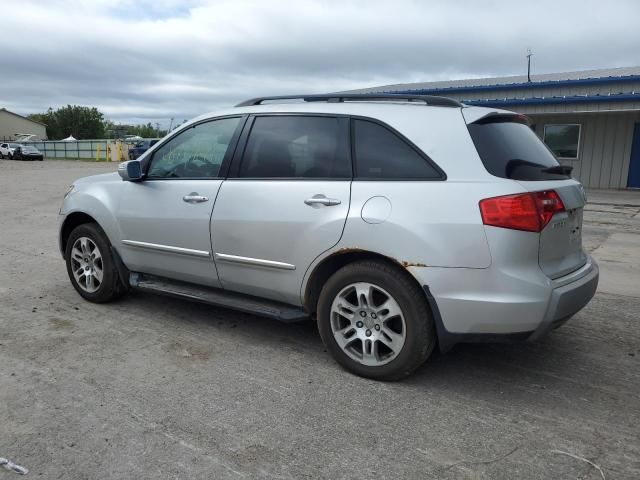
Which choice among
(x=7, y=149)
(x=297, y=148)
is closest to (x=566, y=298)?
(x=297, y=148)

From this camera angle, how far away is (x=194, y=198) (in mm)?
4133

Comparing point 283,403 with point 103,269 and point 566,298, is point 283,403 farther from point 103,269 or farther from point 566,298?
point 103,269

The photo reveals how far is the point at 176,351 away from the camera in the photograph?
3.96 meters

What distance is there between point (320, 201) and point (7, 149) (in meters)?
50.5

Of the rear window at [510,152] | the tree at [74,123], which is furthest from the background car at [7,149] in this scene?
the tree at [74,123]

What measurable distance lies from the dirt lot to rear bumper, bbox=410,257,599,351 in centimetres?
44

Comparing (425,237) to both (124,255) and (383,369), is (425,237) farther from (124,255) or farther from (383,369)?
(124,255)

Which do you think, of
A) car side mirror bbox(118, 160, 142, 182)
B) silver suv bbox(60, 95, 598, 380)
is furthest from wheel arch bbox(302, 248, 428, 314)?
car side mirror bbox(118, 160, 142, 182)

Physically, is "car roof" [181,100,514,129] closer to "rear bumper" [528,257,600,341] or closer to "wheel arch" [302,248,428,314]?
"wheel arch" [302,248,428,314]

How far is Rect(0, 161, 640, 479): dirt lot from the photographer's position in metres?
2.62

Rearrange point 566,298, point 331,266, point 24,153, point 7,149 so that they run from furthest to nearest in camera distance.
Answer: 1. point 7,149
2. point 24,153
3. point 331,266
4. point 566,298

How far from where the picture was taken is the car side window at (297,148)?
3641 millimetres

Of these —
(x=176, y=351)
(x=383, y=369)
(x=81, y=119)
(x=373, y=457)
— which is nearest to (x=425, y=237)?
(x=383, y=369)

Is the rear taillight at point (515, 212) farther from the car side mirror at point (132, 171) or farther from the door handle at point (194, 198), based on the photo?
the car side mirror at point (132, 171)
